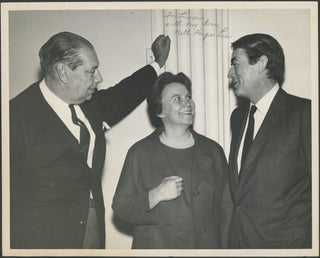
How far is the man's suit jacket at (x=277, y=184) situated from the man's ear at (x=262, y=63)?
0.13 meters

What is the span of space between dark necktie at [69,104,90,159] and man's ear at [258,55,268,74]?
85cm

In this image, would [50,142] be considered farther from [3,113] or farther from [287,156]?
[287,156]

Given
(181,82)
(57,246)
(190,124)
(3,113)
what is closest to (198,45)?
(181,82)

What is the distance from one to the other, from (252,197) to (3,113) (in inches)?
48.1

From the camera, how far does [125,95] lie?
2.23 meters

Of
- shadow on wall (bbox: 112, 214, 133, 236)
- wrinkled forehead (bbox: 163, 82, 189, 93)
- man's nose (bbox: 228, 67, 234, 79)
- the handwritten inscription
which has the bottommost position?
shadow on wall (bbox: 112, 214, 133, 236)

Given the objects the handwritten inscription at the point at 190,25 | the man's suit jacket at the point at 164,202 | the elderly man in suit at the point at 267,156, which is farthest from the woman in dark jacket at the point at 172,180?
the handwritten inscription at the point at 190,25

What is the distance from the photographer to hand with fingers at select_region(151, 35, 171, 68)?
2.22 metres

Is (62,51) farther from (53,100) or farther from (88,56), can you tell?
(53,100)

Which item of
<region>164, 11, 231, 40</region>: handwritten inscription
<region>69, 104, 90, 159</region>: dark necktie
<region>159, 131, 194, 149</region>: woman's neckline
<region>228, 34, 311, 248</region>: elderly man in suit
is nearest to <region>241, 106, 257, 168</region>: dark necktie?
<region>228, 34, 311, 248</region>: elderly man in suit

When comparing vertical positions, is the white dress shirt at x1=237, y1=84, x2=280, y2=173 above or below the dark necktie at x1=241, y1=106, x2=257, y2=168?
above

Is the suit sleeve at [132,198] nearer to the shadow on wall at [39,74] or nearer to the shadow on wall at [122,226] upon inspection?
the shadow on wall at [122,226]

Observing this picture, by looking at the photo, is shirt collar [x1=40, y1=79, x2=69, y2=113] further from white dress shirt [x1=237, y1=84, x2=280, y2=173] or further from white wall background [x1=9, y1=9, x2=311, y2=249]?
white dress shirt [x1=237, y1=84, x2=280, y2=173]

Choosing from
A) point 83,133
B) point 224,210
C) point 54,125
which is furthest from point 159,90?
point 224,210
